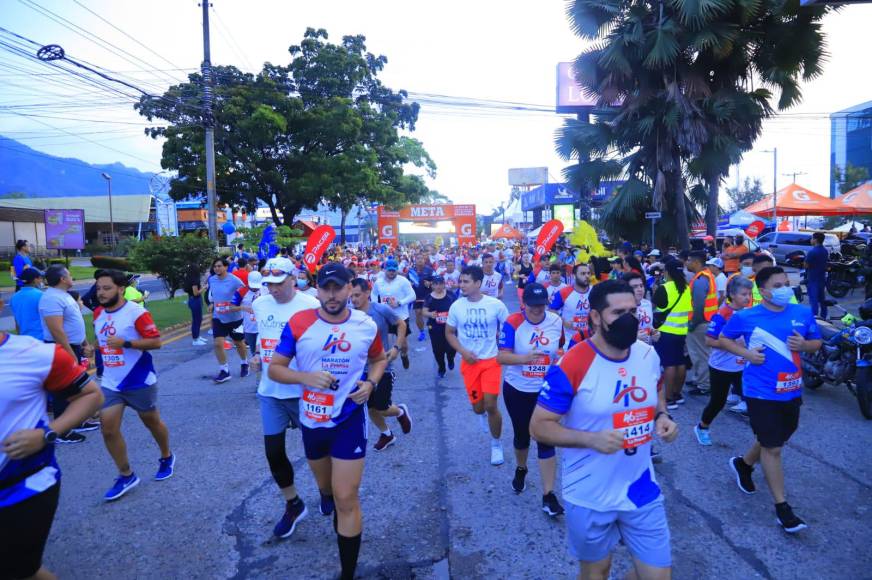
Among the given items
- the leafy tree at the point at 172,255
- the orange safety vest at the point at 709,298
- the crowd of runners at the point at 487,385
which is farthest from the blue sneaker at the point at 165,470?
the leafy tree at the point at 172,255

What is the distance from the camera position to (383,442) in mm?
5676

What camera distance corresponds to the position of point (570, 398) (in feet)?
8.48

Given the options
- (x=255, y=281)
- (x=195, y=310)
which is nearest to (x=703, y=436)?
(x=255, y=281)

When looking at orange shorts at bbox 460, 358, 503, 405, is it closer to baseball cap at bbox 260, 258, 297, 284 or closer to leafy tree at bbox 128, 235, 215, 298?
baseball cap at bbox 260, 258, 297, 284

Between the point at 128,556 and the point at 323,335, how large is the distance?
6.86ft

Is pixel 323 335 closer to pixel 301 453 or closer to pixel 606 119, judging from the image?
pixel 301 453

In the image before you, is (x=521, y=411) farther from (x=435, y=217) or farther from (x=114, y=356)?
(x=435, y=217)

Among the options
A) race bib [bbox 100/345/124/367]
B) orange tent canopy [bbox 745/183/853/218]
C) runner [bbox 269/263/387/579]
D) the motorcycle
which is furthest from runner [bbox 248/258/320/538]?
orange tent canopy [bbox 745/183/853/218]

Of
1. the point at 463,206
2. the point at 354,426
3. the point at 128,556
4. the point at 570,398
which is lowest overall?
the point at 128,556

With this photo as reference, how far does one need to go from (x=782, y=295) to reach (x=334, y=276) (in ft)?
10.3

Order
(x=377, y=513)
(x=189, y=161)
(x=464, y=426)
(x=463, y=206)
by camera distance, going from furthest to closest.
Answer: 1. (x=463, y=206)
2. (x=189, y=161)
3. (x=464, y=426)
4. (x=377, y=513)

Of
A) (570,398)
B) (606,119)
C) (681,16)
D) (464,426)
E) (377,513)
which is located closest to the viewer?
(570,398)

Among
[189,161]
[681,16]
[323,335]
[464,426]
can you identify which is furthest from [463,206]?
[323,335]

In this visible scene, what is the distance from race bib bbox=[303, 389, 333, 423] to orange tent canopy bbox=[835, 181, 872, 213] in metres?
20.8
